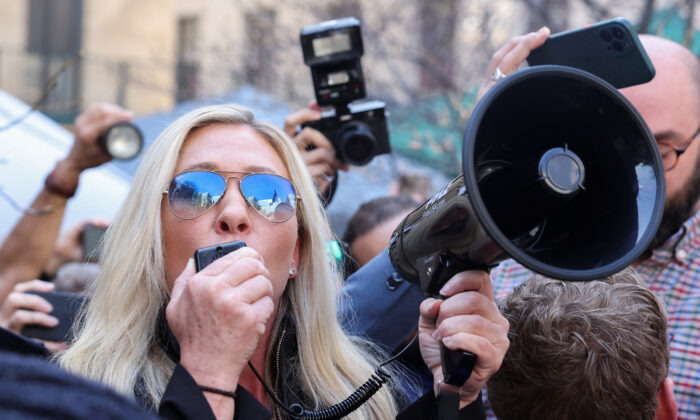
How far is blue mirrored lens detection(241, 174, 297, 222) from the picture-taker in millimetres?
1866

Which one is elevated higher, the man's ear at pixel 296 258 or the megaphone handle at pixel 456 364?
the man's ear at pixel 296 258

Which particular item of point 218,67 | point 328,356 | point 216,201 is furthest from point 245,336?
point 218,67

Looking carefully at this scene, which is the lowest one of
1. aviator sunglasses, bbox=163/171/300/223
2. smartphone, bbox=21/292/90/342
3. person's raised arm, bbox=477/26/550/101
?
smartphone, bbox=21/292/90/342

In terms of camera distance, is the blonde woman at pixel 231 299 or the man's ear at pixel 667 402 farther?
the man's ear at pixel 667 402

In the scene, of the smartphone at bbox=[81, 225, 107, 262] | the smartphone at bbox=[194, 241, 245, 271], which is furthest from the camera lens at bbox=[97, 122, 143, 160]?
the smartphone at bbox=[194, 241, 245, 271]

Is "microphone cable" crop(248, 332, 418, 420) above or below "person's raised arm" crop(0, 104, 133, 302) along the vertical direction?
below

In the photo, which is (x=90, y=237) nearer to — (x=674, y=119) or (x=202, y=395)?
(x=202, y=395)

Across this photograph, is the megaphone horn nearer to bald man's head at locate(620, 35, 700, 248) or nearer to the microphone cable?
the microphone cable

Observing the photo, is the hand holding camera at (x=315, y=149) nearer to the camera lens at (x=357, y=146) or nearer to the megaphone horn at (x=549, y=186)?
the camera lens at (x=357, y=146)

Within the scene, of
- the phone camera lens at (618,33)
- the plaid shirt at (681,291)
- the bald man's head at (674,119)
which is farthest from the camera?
the bald man's head at (674,119)

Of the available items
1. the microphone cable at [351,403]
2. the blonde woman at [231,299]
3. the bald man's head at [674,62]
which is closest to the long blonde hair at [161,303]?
the blonde woman at [231,299]

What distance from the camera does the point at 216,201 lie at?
1.83 m

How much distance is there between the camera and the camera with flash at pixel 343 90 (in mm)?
2729

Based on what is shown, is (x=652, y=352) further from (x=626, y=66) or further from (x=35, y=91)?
(x=35, y=91)
